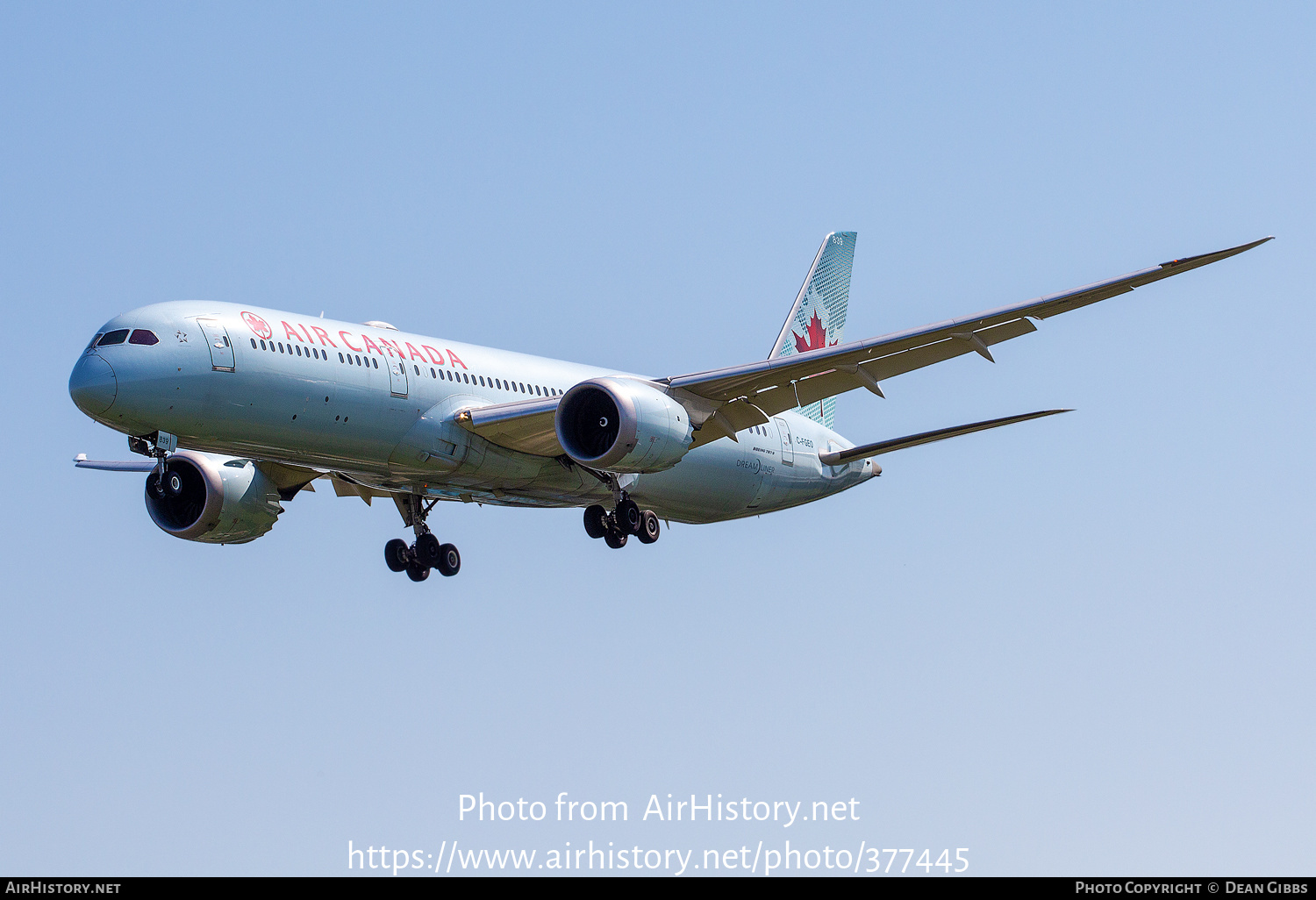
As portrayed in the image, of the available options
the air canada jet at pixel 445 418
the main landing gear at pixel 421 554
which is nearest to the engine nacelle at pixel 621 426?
the air canada jet at pixel 445 418

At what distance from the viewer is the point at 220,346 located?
3067cm

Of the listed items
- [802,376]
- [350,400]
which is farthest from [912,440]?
[350,400]

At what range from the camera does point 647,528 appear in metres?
37.4

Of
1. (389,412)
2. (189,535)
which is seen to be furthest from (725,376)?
(189,535)

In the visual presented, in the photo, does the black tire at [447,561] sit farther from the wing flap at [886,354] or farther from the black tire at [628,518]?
the wing flap at [886,354]

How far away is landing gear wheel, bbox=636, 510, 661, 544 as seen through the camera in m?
37.4

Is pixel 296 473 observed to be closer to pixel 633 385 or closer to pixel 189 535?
pixel 189 535

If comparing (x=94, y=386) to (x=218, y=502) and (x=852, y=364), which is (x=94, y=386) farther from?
(x=852, y=364)

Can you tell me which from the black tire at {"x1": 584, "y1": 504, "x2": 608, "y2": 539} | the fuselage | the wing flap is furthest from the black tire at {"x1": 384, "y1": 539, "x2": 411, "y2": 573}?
the wing flap

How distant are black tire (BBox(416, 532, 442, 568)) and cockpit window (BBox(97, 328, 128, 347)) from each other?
10.5 meters

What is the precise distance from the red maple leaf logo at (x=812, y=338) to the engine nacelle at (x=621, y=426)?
1290 centimetres

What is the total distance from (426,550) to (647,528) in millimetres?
5365

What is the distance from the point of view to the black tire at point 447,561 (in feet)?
129
